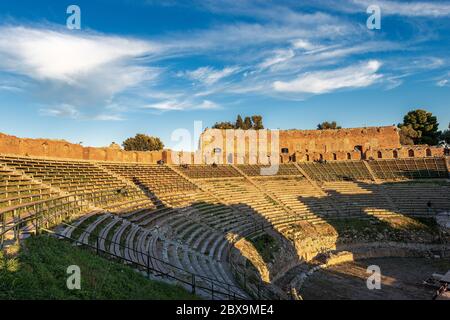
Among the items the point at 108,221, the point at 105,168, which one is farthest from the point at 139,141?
the point at 108,221

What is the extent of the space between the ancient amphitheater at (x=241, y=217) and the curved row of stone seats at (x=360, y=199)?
10 centimetres

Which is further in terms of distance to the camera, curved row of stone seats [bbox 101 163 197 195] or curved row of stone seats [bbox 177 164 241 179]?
curved row of stone seats [bbox 177 164 241 179]

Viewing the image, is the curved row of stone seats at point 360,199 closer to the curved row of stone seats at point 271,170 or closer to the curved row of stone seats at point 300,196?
the curved row of stone seats at point 300,196

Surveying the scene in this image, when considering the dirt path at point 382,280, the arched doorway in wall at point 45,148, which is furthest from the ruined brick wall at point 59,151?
the dirt path at point 382,280

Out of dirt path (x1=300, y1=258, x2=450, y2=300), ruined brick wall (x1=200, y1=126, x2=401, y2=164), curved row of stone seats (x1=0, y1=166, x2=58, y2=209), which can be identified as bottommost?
dirt path (x1=300, y1=258, x2=450, y2=300)

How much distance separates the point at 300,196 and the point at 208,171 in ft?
32.0

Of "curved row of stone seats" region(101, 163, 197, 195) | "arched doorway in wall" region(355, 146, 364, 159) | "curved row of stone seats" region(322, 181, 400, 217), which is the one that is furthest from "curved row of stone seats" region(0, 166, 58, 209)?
"arched doorway in wall" region(355, 146, 364, 159)

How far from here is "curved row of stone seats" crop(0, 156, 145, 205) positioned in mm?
17847

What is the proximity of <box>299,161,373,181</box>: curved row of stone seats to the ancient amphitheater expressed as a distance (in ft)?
0.71

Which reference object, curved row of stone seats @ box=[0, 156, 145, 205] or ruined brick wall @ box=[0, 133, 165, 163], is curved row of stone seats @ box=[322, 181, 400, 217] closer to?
curved row of stone seats @ box=[0, 156, 145, 205]

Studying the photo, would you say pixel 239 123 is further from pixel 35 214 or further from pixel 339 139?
pixel 35 214

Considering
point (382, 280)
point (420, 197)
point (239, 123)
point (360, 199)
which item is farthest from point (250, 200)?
point (239, 123)

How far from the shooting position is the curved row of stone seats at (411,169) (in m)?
33.8
